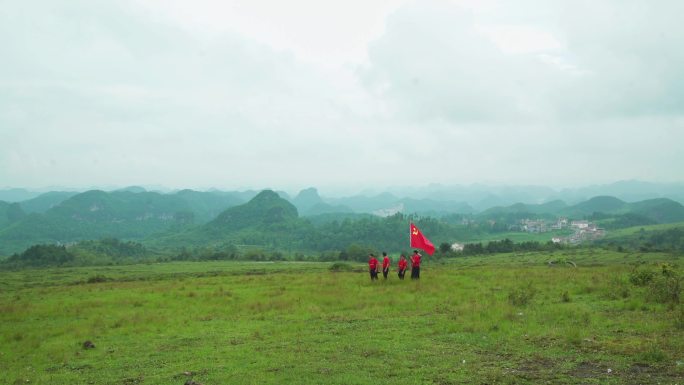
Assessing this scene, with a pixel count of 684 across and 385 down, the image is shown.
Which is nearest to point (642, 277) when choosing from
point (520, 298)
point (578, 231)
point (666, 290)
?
point (666, 290)

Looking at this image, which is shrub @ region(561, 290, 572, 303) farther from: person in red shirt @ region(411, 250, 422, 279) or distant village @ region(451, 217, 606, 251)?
distant village @ region(451, 217, 606, 251)

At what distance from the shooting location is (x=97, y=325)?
19891 millimetres

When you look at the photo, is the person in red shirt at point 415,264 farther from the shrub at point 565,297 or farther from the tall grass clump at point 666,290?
the tall grass clump at point 666,290

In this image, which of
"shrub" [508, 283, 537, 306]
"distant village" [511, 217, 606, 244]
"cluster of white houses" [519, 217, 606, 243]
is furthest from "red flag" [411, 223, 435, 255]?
"cluster of white houses" [519, 217, 606, 243]

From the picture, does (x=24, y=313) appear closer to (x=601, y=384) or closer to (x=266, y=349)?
(x=266, y=349)

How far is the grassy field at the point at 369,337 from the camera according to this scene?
443 inches

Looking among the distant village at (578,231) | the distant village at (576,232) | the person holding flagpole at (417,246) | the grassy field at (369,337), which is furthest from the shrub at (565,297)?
the distant village at (578,231)

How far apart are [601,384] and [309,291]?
17003mm

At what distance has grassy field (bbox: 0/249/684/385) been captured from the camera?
1124cm

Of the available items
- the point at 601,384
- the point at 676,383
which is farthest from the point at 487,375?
the point at 676,383

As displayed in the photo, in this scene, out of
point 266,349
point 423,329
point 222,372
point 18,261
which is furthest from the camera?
point 18,261

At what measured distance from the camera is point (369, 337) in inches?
587

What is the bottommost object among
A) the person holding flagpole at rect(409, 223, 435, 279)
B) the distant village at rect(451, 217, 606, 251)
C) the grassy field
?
the distant village at rect(451, 217, 606, 251)

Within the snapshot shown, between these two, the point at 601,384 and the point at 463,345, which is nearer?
the point at 601,384
